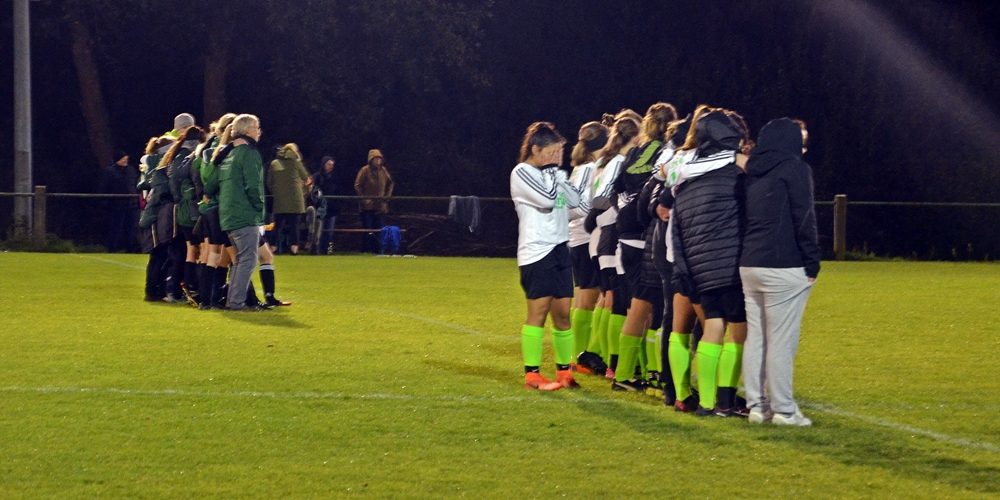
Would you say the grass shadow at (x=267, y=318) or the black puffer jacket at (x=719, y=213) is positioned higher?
the black puffer jacket at (x=719, y=213)

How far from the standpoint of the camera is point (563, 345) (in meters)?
10.2

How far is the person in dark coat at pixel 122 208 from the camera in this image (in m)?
29.7

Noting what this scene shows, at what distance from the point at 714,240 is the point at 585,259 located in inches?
112

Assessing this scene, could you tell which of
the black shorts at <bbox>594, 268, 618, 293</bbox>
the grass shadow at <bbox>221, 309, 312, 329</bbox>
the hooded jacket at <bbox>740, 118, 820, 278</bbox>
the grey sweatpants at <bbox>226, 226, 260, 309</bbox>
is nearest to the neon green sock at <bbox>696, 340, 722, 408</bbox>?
the hooded jacket at <bbox>740, 118, 820, 278</bbox>

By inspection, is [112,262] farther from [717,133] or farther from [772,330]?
[772,330]

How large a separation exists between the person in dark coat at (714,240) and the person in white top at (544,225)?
44.8 inches

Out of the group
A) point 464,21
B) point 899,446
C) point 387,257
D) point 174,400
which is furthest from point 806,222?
point 464,21

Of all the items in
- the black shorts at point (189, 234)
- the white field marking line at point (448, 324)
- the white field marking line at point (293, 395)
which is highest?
the black shorts at point (189, 234)

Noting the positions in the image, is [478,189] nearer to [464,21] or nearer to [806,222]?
[464,21]

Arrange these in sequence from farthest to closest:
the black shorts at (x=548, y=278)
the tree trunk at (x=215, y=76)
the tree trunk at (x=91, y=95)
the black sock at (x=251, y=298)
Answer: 1. the tree trunk at (x=91, y=95)
2. the tree trunk at (x=215, y=76)
3. the black sock at (x=251, y=298)
4. the black shorts at (x=548, y=278)

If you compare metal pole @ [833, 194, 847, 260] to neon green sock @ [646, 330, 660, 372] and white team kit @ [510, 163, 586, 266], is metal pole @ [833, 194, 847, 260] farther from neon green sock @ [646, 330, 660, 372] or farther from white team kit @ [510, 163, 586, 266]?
white team kit @ [510, 163, 586, 266]

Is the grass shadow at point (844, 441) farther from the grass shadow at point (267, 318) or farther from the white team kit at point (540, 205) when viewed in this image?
the grass shadow at point (267, 318)

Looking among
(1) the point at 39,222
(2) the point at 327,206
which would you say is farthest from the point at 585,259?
(1) the point at 39,222

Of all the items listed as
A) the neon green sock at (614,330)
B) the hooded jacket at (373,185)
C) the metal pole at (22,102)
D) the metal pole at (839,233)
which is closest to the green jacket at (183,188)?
the neon green sock at (614,330)
